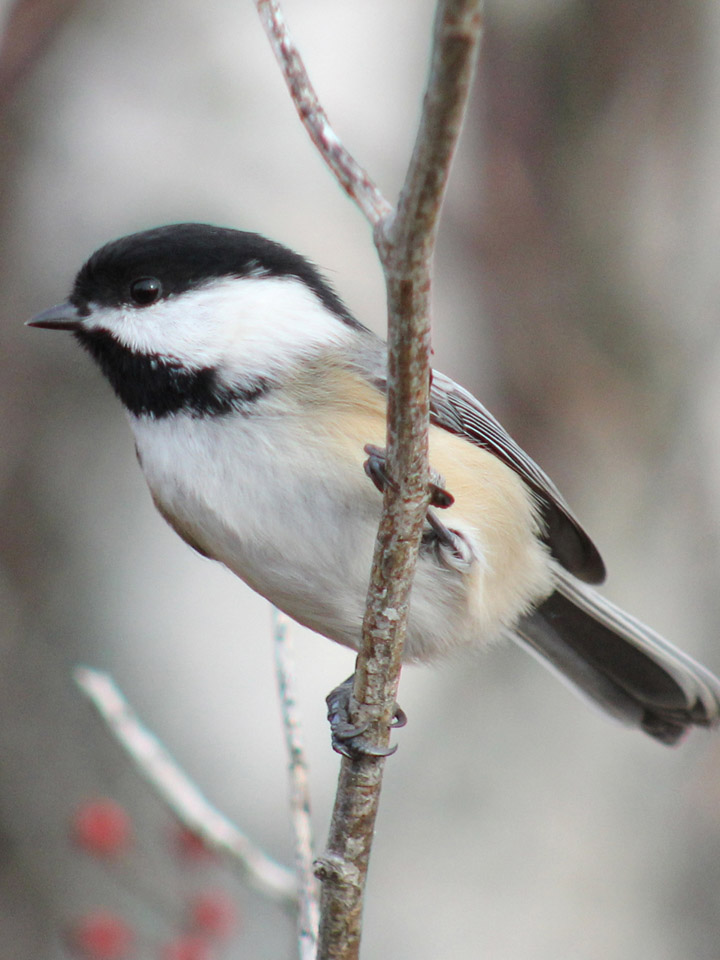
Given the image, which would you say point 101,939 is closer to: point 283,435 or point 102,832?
point 102,832

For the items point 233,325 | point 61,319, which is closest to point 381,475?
point 233,325

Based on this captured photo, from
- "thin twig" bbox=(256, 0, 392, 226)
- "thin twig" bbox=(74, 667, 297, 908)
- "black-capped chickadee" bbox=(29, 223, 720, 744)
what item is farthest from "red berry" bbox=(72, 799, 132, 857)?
"thin twig" bbox=(256, 0, 392, 226)

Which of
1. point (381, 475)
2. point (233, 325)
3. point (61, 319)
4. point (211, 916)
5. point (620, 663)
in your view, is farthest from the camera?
point (620, 663)

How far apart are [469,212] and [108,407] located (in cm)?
144

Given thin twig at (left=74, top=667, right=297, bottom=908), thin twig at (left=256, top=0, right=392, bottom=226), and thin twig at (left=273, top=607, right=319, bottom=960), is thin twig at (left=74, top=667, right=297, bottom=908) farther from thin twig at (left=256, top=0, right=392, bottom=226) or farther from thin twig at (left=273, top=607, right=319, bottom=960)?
thin twig at (left=256, top=0, right=392, bottom=226)

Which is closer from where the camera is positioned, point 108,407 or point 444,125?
point 444,125

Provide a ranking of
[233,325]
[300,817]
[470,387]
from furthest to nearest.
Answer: [470,387] < [233,325] < [300,817]

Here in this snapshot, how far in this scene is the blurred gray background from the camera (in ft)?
9.77

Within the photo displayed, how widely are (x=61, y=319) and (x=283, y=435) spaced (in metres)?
0.50

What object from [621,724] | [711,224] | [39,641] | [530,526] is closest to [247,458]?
[530,526]

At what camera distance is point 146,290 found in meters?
1.61

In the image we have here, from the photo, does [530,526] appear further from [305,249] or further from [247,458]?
[305,249]

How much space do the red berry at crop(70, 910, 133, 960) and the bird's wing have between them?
1173mm

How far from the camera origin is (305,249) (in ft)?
10.9
